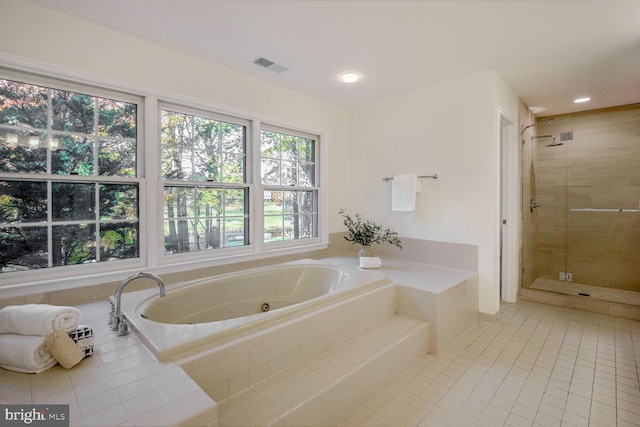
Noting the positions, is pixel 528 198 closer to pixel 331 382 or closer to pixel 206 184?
pixel 331 382

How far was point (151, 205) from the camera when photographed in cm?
221

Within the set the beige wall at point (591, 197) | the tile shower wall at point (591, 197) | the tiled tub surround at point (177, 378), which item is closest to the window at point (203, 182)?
the tiled tub surround at point (177, 378)

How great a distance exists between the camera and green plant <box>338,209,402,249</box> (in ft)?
10.2

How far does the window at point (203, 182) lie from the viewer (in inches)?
94.2

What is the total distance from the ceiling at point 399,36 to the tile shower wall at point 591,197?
80 cm

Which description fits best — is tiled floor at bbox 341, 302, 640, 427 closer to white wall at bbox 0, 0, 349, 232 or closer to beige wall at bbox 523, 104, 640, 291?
beige wall at bbox 523, 104, 640, 291

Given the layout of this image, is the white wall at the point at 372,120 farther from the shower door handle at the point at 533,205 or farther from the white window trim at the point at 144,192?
the shower door handle at the point at 533,205

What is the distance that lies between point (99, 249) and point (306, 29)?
2.04m

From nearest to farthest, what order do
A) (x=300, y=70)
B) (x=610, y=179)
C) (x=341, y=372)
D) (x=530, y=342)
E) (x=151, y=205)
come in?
1. (x=341, y=372)
2. (x=151, y=205)
3. (x=530, y=342)
4. (x=300, y=70)
5. (x=610, y=179)

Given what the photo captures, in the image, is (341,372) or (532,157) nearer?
(341,372)

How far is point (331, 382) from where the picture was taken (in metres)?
1.52

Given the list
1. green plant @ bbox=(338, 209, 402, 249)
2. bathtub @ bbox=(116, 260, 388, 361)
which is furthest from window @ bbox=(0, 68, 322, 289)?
green plant @ bbox=(338, 209, 402, 249)

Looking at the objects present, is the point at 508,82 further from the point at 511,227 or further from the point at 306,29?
the point at 306,29

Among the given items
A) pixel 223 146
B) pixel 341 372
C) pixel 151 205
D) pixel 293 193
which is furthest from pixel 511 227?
pixel 151 205
